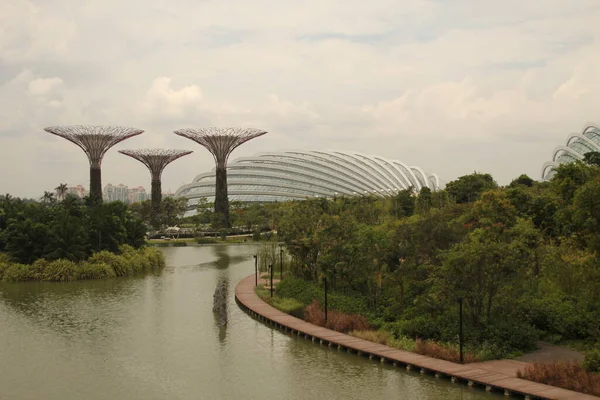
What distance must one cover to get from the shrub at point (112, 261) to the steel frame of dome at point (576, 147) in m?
67.6

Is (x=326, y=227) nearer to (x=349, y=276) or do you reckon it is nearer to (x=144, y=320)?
(x=349, y=276)

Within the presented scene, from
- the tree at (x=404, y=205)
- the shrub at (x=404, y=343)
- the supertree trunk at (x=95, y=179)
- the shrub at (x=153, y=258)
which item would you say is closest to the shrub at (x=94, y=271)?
Result: the shrub at (x=153, y=258)

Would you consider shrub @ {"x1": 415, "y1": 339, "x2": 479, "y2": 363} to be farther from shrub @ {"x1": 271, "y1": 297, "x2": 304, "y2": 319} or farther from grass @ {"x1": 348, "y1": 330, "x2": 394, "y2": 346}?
shrub @ {"x1": 271, "y1": 297, "x2": 304, "y2": 319}

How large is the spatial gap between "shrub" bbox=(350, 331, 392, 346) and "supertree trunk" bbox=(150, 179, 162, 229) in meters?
76.3

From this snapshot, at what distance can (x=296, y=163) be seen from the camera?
452 feet

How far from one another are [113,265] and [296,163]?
297ft

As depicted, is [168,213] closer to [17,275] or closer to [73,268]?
[73,268]

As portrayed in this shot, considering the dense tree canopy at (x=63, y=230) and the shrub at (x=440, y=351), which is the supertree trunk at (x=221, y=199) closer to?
the dense tree canopy at (x=63, y=230)

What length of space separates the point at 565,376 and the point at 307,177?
378ft

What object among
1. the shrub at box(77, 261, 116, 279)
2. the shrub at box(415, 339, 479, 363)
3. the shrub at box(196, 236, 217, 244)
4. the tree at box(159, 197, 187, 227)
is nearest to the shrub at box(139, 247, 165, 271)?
the shrub at box(77, 261, 116, 279)

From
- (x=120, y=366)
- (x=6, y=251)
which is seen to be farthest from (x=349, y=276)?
(x=6, y=251)

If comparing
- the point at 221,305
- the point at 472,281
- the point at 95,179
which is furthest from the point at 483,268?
the point at 95,179

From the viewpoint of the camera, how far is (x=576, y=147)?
335ft

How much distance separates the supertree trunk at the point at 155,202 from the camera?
100300 mm
